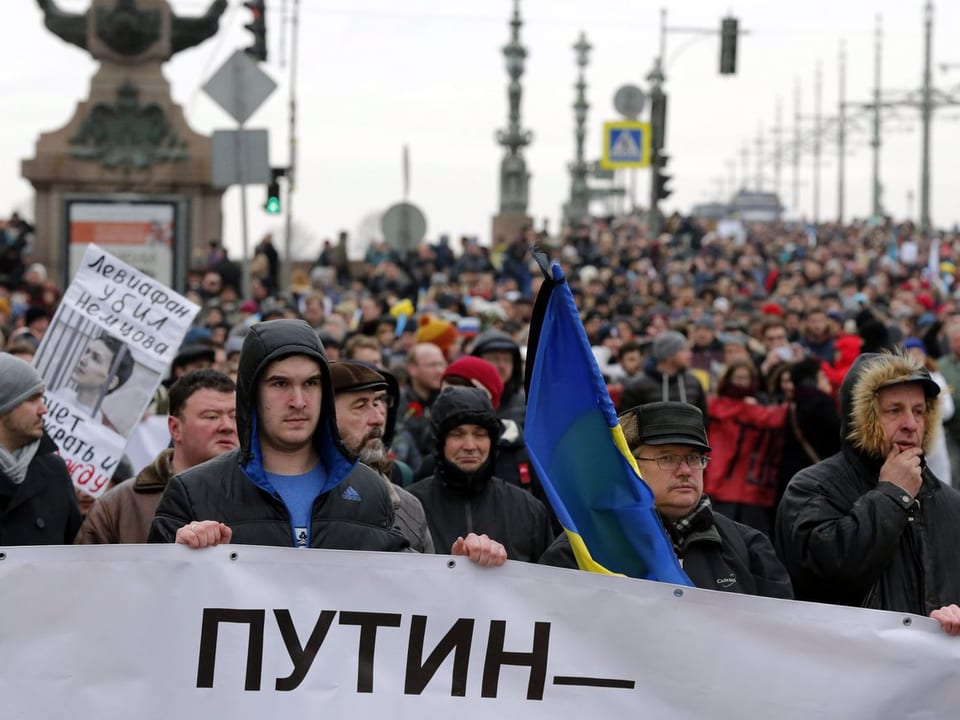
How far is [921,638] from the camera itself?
4730 millimetres

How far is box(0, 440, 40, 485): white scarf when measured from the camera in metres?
6.04

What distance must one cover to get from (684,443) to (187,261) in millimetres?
18639

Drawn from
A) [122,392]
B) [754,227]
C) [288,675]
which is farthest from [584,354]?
[754,227]

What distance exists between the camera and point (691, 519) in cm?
512

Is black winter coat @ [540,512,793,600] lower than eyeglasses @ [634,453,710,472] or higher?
lower

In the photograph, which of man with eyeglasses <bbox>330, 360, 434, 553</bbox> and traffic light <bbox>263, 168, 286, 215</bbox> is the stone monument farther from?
man with eyeglasses <bbox>330, 360, 434, 553</bbox>

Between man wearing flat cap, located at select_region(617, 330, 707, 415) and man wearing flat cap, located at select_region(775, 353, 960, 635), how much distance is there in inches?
209

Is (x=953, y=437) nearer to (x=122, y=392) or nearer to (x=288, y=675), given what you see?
(x=122, y=392)

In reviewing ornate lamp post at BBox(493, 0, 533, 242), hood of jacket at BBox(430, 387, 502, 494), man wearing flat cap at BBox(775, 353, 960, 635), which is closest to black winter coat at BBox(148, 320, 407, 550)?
man wearing flat cap at BBox(775, 353, 960, 635)

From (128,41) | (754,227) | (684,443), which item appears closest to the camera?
(684,443)

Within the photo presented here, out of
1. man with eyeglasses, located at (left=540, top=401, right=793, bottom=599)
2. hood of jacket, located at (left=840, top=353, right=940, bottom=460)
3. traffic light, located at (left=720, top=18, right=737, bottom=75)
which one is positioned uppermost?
traffic light, located at (left=720, top=18, right=737, bottom=75)

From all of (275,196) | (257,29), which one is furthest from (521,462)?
(257,29)

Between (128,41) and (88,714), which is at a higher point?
(128,41)

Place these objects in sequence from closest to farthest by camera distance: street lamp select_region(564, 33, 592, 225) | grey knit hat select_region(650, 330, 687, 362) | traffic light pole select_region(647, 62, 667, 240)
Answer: grey knit hat select_region(650, 330, 687, 362) → traffic light pole select_region(647, 62, 667, 240) → street lamp select_region(564, 33, 592, 225)
